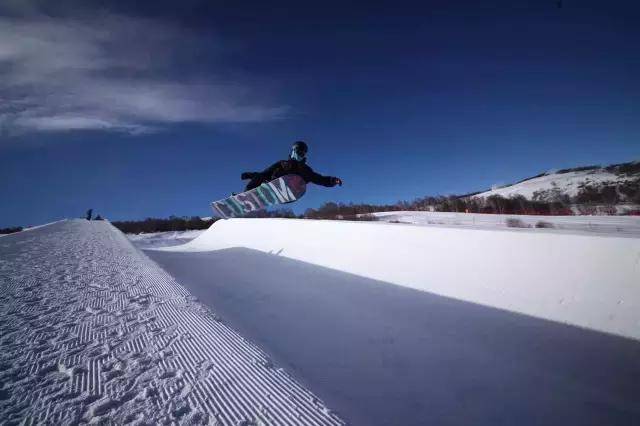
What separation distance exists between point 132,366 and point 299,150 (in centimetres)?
725

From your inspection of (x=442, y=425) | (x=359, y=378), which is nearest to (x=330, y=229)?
(x=359, y=378)

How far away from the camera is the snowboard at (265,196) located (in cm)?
833

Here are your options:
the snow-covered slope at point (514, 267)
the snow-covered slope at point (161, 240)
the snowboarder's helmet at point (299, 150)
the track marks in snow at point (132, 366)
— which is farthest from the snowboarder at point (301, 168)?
the snow-covered slope at point (161, 240)

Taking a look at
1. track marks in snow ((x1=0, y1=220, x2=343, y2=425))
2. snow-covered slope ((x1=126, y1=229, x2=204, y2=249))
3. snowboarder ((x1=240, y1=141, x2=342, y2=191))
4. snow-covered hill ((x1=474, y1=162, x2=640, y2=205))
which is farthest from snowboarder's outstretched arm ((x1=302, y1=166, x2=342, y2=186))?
snow-covered hill ((x1=474, y1=162, x2=640, y2=205))

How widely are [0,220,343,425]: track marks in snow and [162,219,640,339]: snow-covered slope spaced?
3.37 metres

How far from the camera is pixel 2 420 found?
1.00 metres

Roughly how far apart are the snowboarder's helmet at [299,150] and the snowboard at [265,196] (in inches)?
21.8

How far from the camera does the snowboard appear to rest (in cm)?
833

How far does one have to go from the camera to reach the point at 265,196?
375 inches

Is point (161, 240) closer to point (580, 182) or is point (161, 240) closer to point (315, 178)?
point (315, 178)

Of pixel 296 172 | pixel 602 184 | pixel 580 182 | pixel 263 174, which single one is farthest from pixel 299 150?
pixel 580 182

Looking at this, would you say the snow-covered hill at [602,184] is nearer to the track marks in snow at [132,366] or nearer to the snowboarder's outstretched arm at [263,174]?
the snowboarder's outstretched arm at [263,174]

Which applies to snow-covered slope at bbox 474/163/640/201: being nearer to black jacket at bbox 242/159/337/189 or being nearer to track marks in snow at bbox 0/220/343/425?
black jacket at bbox 242/159/337/189

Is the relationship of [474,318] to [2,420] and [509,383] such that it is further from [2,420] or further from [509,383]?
[2,420]
